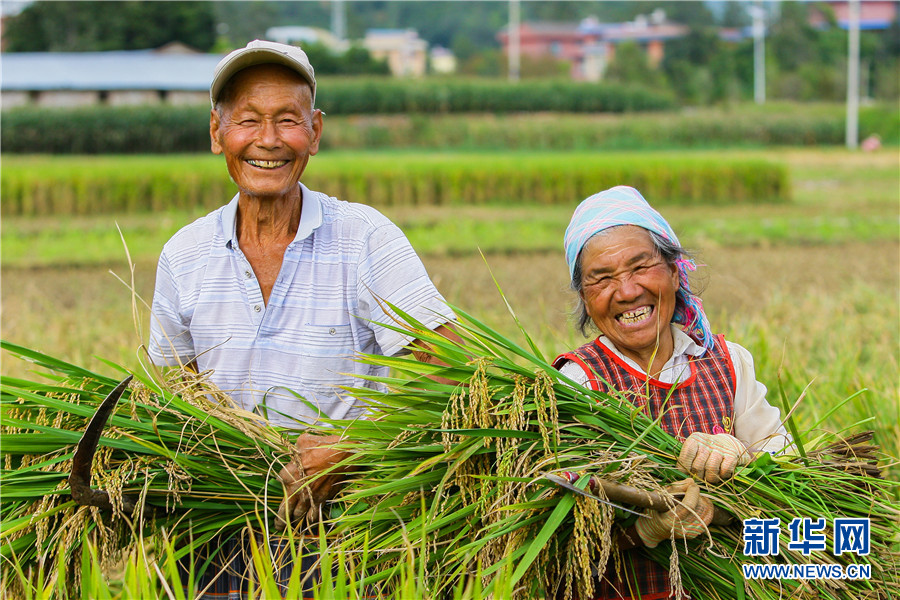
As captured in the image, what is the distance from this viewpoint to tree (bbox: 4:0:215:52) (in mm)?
49906

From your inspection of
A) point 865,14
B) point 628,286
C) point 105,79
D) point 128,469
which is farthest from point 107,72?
point 865,14

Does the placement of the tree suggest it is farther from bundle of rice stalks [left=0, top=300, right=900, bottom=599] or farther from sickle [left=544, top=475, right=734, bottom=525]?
sickle [left=544, top=475, right=734, bottom=525]

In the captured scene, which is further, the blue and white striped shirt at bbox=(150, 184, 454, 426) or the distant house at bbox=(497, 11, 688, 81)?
the distant house at bbox=(497, 11, 688, 81)

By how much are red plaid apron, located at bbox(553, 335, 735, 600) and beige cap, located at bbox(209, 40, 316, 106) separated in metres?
0.93

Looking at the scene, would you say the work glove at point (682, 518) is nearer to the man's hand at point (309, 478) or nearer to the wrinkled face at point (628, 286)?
the wrinkled face at point (628, 286)

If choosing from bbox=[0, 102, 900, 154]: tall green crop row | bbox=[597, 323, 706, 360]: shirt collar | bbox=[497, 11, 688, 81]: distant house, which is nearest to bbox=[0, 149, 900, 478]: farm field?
bbox=[597, 323, 706, 360]: shirt collar

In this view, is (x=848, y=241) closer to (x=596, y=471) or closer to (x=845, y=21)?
(x=596, y=471)

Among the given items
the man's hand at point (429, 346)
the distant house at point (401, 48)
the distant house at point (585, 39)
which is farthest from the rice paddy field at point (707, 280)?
the distant house at point (585, 39)

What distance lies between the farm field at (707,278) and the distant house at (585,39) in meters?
65.4

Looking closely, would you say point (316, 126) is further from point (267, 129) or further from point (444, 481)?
point (444, 481)

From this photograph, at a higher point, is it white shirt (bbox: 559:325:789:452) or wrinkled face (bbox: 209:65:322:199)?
wrinkled face (bbox: 209:65:322:199)

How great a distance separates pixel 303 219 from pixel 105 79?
39.5 metres

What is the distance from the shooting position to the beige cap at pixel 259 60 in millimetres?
2174

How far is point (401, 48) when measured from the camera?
70.4 meters
